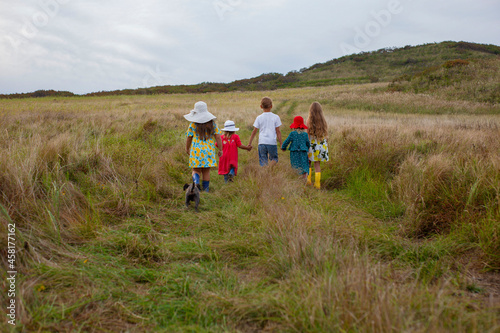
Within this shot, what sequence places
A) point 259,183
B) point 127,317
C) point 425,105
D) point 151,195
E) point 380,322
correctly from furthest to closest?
point 425,105 < point 259,183 < point 151,195 < point 127,317 < point 380,322

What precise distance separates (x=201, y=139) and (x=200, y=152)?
24 centimetres

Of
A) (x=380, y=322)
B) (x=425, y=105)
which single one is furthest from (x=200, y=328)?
(x=425, y=105)

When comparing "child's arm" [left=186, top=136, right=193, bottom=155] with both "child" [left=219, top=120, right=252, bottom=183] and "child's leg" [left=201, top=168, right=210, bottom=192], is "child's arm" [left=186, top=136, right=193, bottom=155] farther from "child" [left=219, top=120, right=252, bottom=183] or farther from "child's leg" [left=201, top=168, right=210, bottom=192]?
"child" [left=219, top=120, right=252, bottom=183]

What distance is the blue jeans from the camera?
21.6 feet

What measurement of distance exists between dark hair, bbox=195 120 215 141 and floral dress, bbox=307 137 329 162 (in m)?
2.23

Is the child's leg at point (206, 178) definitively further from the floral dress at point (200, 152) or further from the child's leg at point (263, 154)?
the child's leg at point (263, 154)

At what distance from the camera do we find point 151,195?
177 inches

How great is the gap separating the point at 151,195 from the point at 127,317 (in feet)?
8.72

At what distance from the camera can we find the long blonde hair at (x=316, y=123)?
6.37m

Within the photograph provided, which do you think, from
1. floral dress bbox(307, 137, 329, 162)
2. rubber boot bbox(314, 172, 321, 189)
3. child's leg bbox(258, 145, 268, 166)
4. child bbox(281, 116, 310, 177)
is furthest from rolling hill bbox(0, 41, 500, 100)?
rubber boot bbox(314, 172, 321, 189)

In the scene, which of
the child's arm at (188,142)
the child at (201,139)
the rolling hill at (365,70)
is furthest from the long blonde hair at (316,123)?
the rolling hill at (365,70)

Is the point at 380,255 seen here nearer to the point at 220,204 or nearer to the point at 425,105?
the point at 220,204

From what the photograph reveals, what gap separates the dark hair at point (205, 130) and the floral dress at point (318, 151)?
2230 mm

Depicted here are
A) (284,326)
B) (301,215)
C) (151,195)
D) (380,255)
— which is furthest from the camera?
(151,195)
